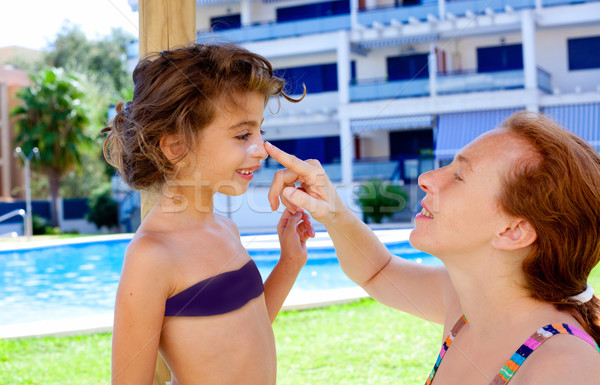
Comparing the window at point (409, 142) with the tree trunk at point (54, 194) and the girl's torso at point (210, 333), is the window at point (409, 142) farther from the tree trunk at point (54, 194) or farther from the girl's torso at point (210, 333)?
the girl's torso at point (210, 333)

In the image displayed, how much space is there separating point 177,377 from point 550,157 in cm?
126

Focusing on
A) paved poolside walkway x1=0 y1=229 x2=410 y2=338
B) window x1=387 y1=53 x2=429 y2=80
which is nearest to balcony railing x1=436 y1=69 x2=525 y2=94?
window x1=387 y1=53 x2=429 y2=80

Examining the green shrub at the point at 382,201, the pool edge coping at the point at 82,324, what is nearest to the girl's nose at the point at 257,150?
the pool edge coping at the point at 82,324

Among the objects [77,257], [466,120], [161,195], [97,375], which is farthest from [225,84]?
[466,120]

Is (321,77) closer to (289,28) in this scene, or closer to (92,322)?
(289,28)

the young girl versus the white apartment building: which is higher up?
the white apartment building

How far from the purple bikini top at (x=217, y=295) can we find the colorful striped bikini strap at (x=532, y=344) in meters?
0.83

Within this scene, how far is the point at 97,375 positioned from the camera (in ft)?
13.1

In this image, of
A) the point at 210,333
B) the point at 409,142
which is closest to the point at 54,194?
the point at 409,142

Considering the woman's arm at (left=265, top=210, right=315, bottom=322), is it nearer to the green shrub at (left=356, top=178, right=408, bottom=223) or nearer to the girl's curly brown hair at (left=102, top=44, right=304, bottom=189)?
the girl's curly brown hair at (left=102, top=44, right=304, bottom=189)

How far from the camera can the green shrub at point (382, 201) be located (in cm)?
1789

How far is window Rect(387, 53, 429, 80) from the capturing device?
20312mm

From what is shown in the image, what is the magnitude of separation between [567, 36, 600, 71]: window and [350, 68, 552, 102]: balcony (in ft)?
2.93

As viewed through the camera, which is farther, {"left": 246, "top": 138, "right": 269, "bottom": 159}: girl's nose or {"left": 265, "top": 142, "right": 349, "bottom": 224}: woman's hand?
{"left": 246, "top": 138, "right": 269, "bottom": 159}: girl's nose
